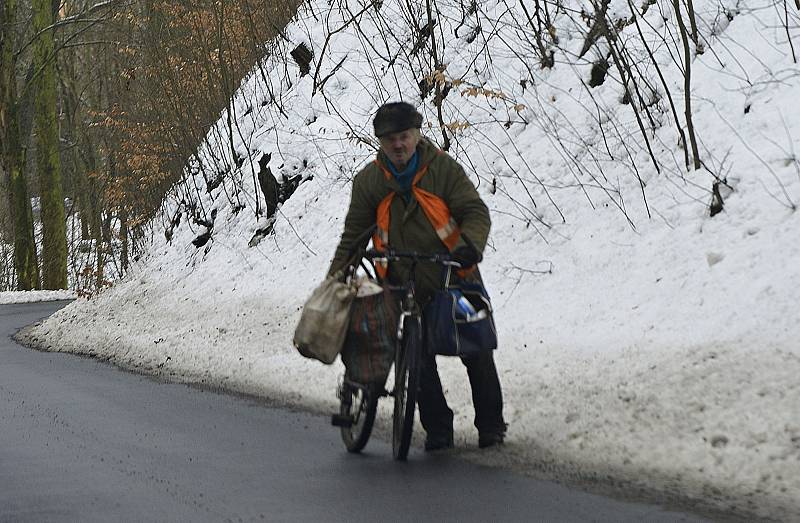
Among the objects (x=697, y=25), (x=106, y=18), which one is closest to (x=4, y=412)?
(x=697, y=25)

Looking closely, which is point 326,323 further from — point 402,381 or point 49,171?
point 49,171

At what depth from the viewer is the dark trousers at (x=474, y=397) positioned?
7.62 m

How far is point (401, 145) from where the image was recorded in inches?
288

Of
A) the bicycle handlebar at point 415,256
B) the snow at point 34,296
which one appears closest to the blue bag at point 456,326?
the bicycle handlebar at point 415,256

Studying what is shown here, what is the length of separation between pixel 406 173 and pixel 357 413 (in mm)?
1549

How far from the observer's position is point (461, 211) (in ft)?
24.4

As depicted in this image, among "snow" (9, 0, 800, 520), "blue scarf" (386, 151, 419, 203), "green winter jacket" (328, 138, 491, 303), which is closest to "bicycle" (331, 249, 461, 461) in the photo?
"green winter jacket" (328, 138, 491, 303)

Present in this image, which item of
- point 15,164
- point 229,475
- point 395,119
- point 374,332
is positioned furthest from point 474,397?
point 15,164

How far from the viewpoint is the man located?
731 centimetres

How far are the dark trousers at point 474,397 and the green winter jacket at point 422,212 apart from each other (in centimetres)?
47

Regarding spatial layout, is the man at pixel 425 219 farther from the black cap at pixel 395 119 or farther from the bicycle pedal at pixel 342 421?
the bicycle pedal at pixel 342 421

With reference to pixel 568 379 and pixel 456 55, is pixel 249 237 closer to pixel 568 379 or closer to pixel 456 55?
pixel 456 55

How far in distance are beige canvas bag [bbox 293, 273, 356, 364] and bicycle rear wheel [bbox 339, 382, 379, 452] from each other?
354mm

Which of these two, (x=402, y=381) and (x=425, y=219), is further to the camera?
(x=425, y=219)
